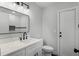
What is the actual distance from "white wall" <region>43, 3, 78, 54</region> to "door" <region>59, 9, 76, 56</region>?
0.21 metres

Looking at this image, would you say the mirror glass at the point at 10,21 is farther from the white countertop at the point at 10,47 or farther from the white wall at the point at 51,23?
the white wall at the point at 51,23

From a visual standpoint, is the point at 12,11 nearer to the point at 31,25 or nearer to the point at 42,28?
the point at 31,25

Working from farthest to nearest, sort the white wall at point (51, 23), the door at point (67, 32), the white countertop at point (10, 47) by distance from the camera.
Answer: the white wall at point (51, 23)
the door at point (67, 32)
the white countertop at point (10, 47)

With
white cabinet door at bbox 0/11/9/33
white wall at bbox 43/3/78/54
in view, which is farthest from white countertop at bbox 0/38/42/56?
white wall at bbox 43/3/78/54

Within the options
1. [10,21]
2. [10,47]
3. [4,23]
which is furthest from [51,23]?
[10,47]

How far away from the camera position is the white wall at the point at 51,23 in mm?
2089

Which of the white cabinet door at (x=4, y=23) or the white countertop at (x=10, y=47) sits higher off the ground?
the white cabinet door at (x=4, y=23)

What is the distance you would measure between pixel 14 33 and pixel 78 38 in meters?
1.79

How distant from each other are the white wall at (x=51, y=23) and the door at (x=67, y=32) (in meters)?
0.21

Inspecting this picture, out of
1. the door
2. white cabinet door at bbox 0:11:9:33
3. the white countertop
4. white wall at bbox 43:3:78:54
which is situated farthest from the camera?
white wall at bbox 43:3:78:54

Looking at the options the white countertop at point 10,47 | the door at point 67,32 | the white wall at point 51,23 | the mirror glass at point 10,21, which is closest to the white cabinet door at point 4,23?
the mirror glass at point 10,21

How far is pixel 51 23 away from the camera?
2.18 m

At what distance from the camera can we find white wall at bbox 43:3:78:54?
2.09 meters

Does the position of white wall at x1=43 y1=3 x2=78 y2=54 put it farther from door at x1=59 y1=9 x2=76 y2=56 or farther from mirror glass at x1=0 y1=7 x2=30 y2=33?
mirror glass at x1=0 y1=7 x2=30 y2=33
